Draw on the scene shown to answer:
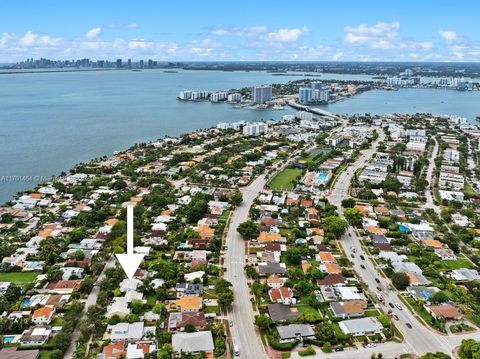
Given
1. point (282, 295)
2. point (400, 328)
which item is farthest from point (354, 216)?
point (400, 328)

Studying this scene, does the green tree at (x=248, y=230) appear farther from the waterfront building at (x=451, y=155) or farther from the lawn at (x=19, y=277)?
the waterfront building at (x=451, y=155)

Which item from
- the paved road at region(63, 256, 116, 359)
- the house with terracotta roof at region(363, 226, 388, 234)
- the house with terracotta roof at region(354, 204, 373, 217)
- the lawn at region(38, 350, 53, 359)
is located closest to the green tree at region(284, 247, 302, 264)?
the house with terracotta roof at region(363, 226, 388, 234)

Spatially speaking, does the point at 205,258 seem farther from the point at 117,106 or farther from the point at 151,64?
the point at 151,64

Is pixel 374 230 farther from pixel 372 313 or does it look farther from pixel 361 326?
pixel 361 326

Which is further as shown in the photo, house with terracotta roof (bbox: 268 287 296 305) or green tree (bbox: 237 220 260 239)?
green tree (bbox: 237 220 260 239)

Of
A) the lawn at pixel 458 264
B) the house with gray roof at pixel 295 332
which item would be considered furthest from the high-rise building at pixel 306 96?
the house with gray roof at pixel 295 332

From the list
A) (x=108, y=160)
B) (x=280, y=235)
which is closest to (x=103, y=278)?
(x=280, y=235)

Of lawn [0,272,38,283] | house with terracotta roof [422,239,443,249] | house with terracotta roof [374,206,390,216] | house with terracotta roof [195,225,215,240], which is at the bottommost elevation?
lawn [0,272,38,283]

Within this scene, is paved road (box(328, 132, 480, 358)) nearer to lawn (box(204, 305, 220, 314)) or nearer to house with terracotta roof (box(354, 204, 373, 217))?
house with terracotta roof (box(354, 204, 373, 217))

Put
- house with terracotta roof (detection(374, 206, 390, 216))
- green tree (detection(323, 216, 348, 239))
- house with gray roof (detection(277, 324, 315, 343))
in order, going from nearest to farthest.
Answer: house with gray roof (detection(277, 324, 315, 343)), green tree (detection(323, 216, 348, 239)), house with terracotta roof (detection(374, 206, 390, 216))
